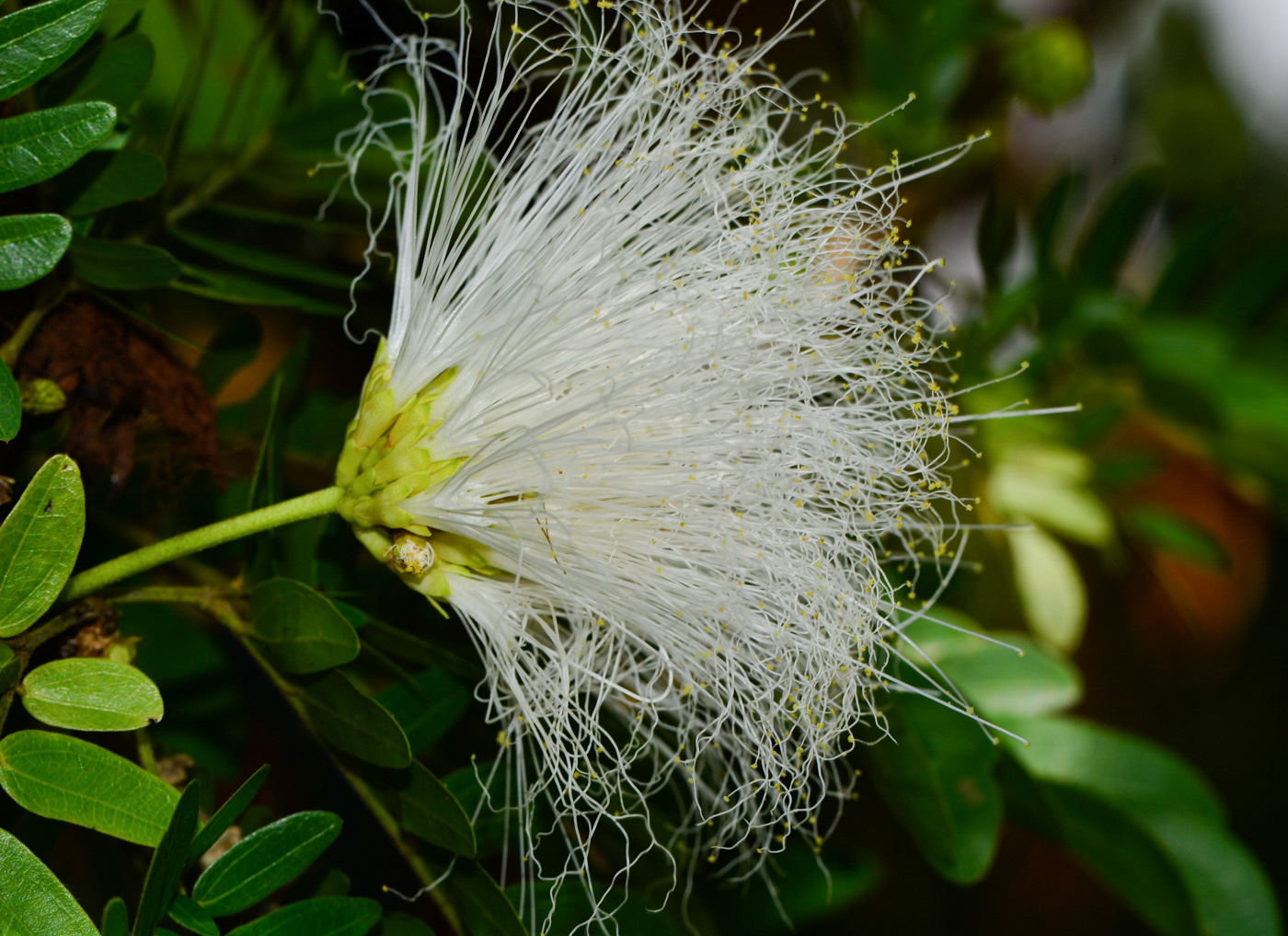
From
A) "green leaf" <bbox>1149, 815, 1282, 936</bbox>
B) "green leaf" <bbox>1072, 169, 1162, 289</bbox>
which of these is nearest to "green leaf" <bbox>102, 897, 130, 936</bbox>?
"green leaf" <bbox>1149, 815, 1282, 936</bbox>

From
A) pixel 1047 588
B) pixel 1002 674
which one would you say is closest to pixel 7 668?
pixel 1002 674

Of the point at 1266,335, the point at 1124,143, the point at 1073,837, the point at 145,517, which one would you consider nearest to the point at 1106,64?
the point at 1124,143

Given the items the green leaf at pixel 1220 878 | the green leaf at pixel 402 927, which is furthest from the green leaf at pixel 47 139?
the green leaf at pixel 1220 878

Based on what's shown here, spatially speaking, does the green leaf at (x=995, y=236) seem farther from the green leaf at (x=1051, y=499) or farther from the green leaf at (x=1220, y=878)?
the green leaf at (x=1220, y=878)

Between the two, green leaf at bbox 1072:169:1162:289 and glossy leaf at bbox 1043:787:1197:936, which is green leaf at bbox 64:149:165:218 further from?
green leaf at bbox 1072:169:1162:289

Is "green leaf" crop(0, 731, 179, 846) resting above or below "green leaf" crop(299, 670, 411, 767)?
above

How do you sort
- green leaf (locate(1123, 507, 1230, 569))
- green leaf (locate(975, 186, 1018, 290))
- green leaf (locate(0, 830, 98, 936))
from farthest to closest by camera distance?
green leaf (locate(1123, 507, 1230, 569)) < green leaf (locate(975, 186, 1018, 290)) < green leaf (locate(0, 830, 98, 936))
